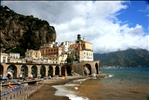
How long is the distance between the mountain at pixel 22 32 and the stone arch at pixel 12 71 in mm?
37132

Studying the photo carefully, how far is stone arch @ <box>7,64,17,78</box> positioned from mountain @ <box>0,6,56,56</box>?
37.1 metres

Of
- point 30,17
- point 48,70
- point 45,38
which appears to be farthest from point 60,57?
point 30,17

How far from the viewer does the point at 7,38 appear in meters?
114

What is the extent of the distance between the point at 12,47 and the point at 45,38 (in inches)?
800

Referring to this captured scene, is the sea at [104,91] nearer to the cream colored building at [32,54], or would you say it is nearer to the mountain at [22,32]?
the cream colored building at [32,54]

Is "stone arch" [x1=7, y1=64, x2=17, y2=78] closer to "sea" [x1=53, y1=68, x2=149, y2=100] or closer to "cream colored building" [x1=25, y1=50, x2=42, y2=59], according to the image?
"sea" [x1=53, y1=68, x2=149, y2=100]

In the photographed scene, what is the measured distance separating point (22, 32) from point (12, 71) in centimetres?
5194

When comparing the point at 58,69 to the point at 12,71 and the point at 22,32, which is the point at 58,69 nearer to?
the point at 12,71

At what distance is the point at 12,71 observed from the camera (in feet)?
240

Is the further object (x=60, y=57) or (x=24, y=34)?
(x=24, y=34)

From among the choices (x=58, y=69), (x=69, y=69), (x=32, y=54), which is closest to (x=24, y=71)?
(x=58, y=69)

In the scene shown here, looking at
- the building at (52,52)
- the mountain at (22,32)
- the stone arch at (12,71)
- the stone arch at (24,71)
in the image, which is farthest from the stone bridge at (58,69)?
the mountain at (22,32)

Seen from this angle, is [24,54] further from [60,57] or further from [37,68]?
[37,68]

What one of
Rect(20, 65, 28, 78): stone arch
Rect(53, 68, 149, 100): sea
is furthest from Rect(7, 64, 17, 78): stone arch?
Rect(53, 68, 149, 100): sea
